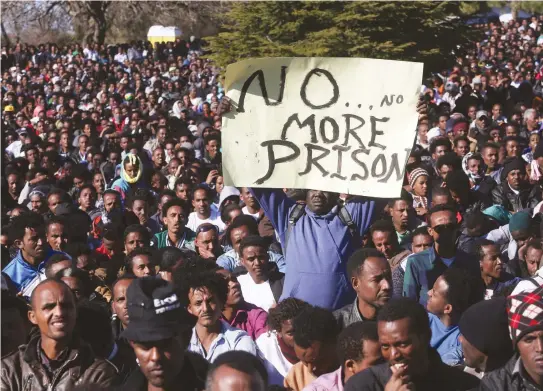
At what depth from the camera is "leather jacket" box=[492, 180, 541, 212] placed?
9078 millimetres

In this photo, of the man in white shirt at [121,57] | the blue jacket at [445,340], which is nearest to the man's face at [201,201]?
the blue jacket at [445,340]

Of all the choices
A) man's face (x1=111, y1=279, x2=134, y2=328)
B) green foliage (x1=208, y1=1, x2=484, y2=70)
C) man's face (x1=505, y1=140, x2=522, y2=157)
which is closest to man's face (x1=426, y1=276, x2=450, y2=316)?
man's face (x1=111, y1=279, x2=134, y2=328)

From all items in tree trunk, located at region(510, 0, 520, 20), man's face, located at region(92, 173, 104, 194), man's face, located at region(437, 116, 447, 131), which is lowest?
man's face, located at region(92, 173, 104, 194)

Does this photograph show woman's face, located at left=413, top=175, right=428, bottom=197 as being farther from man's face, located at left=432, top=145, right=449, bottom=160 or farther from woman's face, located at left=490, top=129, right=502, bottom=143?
woman's face, located at left=490, top=129, right=502, bottom=143

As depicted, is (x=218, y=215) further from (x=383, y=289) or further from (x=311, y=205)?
(x=383, y=289)

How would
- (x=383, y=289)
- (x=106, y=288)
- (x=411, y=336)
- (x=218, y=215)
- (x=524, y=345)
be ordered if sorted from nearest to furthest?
(x=524, y=345)
(x=411, y=336)
(x=383, y=289)
(x=106, y=288)
(x=218, y=215)

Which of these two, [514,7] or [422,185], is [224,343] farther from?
[514,7]

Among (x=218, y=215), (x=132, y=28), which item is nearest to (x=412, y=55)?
(x=218, y=215)

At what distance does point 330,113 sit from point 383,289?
1220 millimetres

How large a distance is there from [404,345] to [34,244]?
405 centimetres

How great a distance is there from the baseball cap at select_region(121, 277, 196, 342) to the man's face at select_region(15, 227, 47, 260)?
3.30m

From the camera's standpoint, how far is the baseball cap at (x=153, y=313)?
406cm

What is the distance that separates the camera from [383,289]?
502 cm

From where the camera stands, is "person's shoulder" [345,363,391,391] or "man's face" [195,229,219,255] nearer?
"person's shoulder" [345,363,391,391]
